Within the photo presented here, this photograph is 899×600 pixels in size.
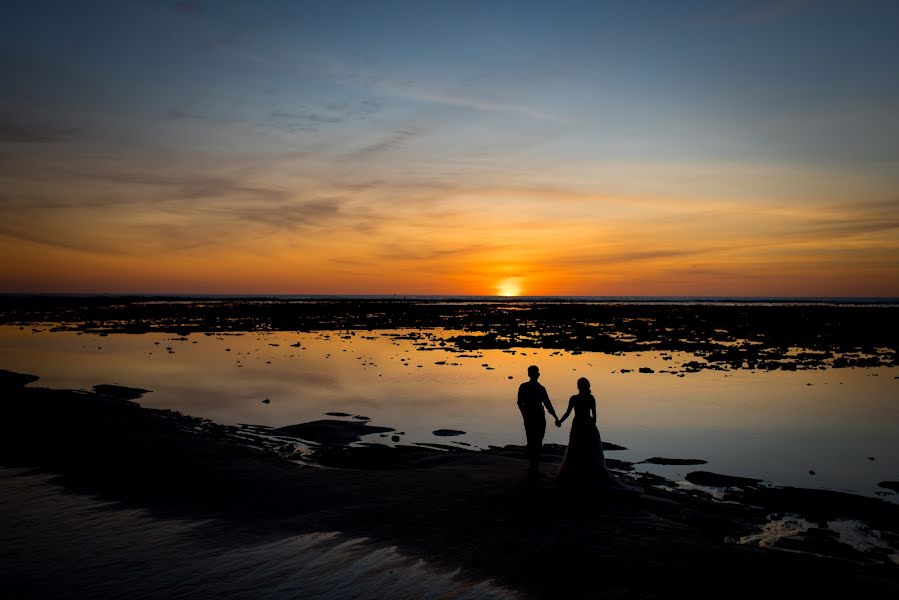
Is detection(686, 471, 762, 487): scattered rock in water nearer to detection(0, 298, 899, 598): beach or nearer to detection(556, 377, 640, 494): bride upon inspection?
detection(0, 298, 899, 598): beach

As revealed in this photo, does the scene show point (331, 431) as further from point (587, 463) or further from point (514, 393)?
point (514, 393)

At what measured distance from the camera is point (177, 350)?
135 ft

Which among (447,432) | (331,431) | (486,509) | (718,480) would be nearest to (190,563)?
(486,509)

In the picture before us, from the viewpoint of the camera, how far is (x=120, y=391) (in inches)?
969

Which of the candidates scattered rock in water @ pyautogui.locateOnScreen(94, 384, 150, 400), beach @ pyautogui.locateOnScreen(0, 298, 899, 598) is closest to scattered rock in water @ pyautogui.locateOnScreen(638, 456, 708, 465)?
beach @ pyautogui.locateOnScreen(0, 298, 899, 598)

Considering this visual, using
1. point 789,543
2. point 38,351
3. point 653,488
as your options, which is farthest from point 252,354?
point 789,543

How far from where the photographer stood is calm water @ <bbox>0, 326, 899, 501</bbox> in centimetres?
1644

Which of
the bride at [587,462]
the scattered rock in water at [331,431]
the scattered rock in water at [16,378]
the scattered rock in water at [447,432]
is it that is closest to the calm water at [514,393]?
the scattered rock in water at [447,432]

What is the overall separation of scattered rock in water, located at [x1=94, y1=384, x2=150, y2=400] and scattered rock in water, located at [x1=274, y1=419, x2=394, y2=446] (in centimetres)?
947

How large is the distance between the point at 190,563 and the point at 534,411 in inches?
297

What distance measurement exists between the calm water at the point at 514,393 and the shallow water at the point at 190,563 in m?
8.41

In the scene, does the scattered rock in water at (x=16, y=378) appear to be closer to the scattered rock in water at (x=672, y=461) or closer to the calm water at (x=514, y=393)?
the calm water at (x=514, y=393)

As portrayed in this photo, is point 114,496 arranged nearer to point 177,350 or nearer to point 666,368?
point 666,368

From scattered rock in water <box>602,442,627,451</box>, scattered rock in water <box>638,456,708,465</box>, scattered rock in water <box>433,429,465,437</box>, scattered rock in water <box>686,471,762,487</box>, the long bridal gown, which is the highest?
the long bridal gown
